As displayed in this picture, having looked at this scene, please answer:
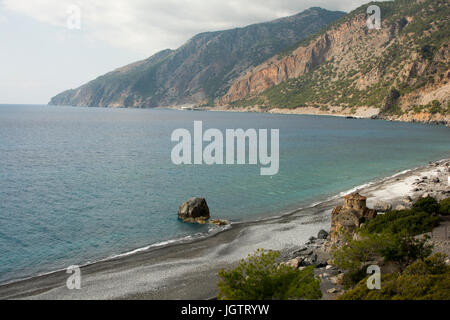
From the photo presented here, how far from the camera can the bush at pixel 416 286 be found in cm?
1194

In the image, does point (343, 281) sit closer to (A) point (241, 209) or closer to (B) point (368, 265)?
(B) point (368, 265)

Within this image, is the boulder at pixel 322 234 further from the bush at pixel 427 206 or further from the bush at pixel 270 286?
the bush at pixel 270 286

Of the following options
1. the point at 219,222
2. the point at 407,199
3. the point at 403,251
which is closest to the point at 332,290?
the point at 403,251

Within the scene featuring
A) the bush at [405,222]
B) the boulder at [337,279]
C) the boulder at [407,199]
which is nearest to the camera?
the boulder at [337,279]

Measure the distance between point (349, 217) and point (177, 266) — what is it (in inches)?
508

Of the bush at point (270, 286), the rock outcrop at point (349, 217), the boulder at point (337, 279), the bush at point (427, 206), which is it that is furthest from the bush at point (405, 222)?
the bush at point (270, 286)

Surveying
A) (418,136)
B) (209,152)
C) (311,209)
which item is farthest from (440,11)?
(311,209)

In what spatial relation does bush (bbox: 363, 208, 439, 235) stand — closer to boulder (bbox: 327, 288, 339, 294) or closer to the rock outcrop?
the rock outcrop

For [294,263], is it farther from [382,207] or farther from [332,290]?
[382,207]

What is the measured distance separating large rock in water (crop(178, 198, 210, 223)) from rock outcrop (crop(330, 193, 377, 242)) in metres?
11.4

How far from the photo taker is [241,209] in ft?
111

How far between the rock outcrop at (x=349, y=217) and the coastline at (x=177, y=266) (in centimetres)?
254

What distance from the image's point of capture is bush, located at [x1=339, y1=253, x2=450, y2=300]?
11.9 m

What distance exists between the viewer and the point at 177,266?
21.0m
